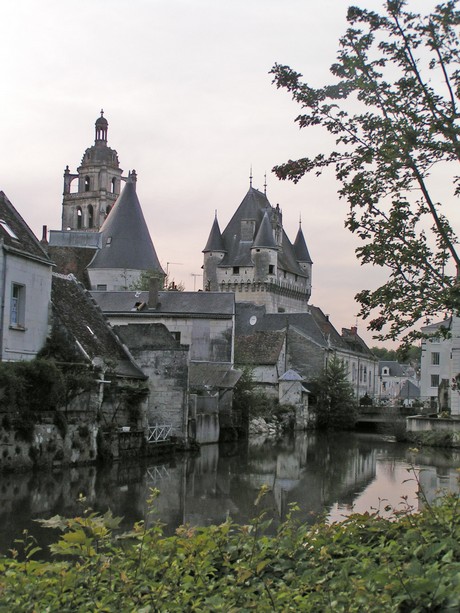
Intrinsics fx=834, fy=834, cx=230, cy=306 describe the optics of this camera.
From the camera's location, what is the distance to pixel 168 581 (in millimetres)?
5805

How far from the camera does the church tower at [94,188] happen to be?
12319cm

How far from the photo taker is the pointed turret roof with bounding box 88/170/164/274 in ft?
227

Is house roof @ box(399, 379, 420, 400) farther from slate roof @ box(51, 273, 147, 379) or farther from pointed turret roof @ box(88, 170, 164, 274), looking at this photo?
slate roof @ box(51, 273, 147, 379)

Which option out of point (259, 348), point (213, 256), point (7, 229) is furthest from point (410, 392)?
point (7, 229)

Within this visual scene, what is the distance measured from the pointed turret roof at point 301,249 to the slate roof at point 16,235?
68.1 metres

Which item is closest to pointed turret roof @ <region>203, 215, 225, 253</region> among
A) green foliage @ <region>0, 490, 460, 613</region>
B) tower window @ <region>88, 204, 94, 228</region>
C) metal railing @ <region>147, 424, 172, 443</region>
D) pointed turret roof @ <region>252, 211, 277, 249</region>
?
pointed turret roof @ <region>252, 211, 277, 249</region>

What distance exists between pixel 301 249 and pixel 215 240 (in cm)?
1173

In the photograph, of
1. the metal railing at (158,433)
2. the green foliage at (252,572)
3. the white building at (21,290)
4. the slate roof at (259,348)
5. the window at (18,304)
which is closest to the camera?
the green foliage at (252,572)

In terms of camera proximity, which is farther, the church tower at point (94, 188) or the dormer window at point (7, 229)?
the church tower at point (94, 188)

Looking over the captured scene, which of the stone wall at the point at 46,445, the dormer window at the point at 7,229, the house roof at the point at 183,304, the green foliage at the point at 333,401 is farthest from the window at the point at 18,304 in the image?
the green foliage at the point at 333,401

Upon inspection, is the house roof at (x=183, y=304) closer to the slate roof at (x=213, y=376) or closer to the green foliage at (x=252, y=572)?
the slate roof at (x=213, y=376)

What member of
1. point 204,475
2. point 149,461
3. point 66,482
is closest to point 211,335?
point 149,461

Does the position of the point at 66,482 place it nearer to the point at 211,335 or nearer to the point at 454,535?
the point at 454,535

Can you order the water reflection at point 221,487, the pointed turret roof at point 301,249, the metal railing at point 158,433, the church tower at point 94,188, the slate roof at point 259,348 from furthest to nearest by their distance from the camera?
the church tower at point 94,188, the pointed turret roof at point 301,249, the slate roof at point 259,348, the metal railing at point 158,433, the water reflection at point 221,487
